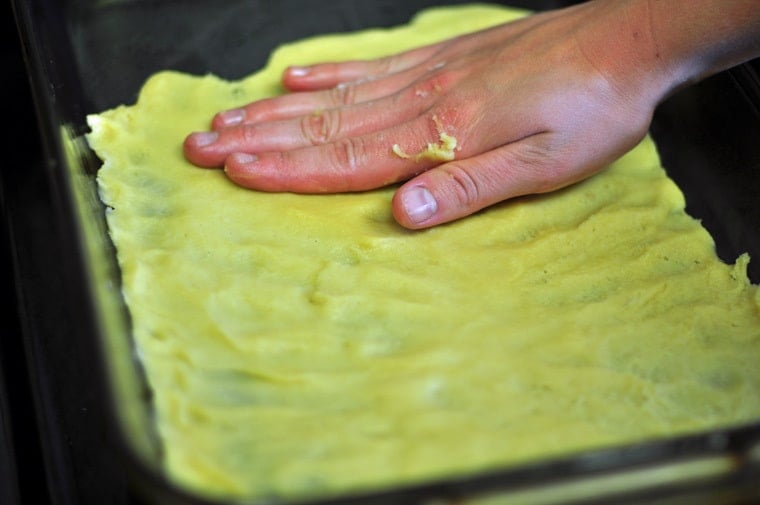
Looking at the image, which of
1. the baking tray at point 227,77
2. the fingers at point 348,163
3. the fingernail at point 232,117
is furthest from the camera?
the fingernail at point 232,117

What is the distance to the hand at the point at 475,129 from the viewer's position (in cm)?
118

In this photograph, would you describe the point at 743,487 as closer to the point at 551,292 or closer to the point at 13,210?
the point at 551,292

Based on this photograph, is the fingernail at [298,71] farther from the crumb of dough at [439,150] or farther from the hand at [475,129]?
the crumb of dough at [439,150]

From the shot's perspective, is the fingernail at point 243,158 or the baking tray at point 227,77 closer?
the baking tray at point 227,77

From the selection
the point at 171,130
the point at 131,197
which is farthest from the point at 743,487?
the point at 171,130

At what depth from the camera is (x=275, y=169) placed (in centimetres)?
123

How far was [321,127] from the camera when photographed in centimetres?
129

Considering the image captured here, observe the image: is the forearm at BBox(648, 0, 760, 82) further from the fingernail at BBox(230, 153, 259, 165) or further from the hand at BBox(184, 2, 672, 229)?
the fingernail at BBox(230, 153, 259, 165)

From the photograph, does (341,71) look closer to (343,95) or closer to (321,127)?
(343,95)

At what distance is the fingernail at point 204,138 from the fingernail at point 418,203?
306 millimetres

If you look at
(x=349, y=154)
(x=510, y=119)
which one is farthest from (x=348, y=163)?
(x=510, y=119)

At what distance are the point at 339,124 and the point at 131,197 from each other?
31 centimetres

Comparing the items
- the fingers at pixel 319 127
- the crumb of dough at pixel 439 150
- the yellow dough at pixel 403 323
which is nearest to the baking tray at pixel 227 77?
the yellow dough at pixel 403 323

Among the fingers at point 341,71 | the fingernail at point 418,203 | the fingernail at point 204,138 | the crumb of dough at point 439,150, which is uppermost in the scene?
the fingers at point 341,71
